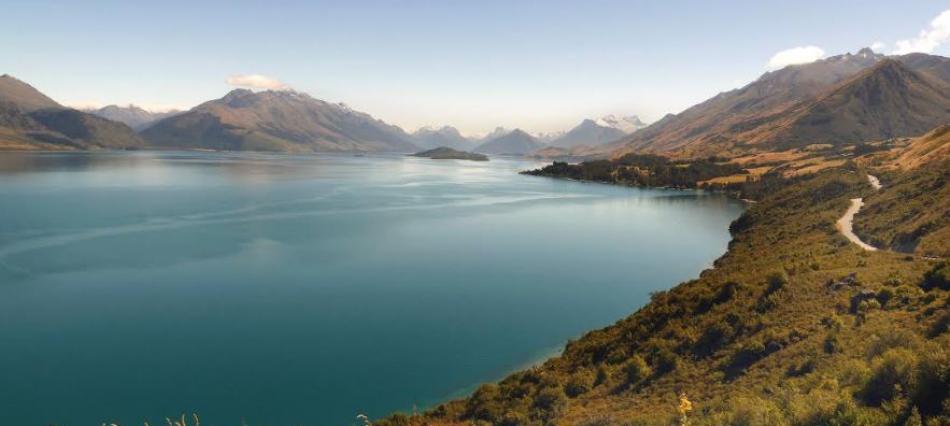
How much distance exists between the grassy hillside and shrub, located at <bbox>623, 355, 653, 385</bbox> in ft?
0.27

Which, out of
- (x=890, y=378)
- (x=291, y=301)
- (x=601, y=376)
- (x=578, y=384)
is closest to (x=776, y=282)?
(x=601, y=376)

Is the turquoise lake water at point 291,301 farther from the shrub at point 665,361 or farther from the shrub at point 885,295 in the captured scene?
the shrub at point 885,295

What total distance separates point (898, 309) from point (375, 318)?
39.9 meters

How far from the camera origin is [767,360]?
25.8 meters

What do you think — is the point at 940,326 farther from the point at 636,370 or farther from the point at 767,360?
the point at 636,370

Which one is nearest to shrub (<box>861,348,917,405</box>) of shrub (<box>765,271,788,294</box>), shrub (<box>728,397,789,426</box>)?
shrub (<box>728,397,789,426</box>)

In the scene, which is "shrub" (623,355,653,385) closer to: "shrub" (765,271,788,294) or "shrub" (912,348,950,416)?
"shrub" (765,271,788,294)

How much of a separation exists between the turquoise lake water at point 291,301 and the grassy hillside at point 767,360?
27.9 feet

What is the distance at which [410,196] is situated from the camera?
563 ft

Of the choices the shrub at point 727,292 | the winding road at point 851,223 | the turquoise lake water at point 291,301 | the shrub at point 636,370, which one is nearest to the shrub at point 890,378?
the shrub at point 636,370

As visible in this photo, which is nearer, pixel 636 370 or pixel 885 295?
pixel 885 295

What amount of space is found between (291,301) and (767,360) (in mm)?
45186

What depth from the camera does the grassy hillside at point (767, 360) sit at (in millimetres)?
17938

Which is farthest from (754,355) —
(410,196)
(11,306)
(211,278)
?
(410,196)
